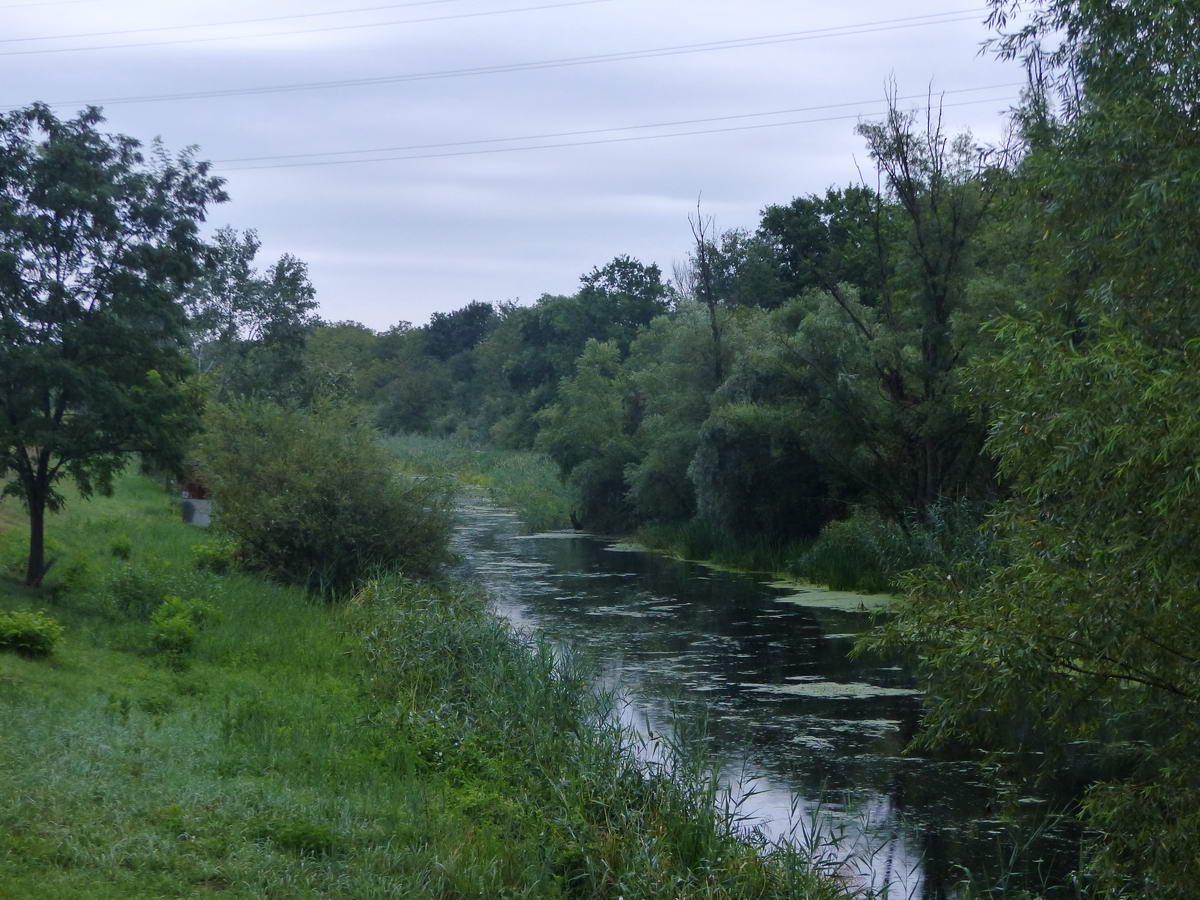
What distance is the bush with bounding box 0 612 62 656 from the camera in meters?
12.2

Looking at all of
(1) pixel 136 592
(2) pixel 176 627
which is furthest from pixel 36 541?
(2) pixel 176 627

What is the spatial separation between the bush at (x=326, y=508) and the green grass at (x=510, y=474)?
4.36 feet

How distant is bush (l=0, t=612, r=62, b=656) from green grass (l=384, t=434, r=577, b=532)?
34.0 ft

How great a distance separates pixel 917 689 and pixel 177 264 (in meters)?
11.1

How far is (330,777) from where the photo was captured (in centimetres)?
952

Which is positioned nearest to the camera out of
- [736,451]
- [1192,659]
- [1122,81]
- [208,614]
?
[1192,659]

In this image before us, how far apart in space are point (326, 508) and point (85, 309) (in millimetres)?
5702

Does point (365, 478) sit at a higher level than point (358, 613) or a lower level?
higher

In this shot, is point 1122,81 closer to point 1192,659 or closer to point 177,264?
point 1192,659

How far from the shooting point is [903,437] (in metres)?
25.8

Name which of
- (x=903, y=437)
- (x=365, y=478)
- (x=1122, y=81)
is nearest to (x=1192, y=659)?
(x=1122, y=81)

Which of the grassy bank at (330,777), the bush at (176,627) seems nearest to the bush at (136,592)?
the grassy bank at (330,777)

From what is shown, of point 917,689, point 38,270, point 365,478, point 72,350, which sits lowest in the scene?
point 917,689

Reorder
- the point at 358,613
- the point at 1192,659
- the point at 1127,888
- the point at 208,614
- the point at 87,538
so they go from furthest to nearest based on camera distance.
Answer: the point at 87,538 < the point at 358,613 < the point at 208,614 < the point at 1127,888 < the point at 1192,659
